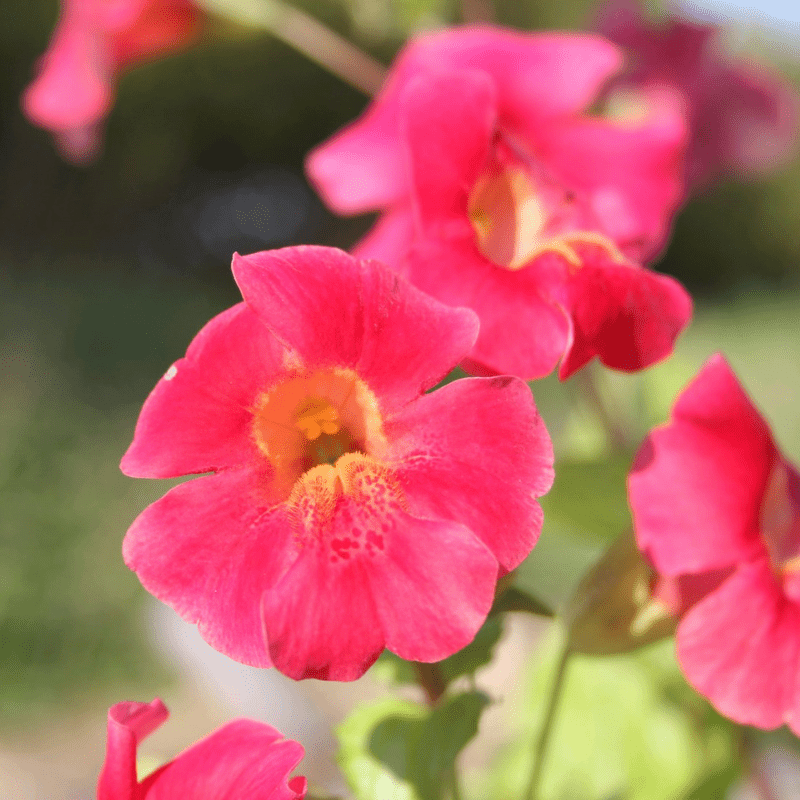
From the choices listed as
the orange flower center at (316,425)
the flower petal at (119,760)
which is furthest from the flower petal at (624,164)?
the flower petal at (119,760)

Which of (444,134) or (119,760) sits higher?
(444,134)

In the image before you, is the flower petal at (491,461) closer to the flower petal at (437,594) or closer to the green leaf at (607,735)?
the flower petal at (437,594)

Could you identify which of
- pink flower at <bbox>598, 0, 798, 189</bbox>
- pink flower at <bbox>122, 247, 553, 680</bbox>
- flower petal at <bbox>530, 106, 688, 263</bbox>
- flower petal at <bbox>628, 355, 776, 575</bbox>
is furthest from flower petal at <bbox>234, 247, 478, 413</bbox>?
pink flower at <bbox>598, 0, 798, 189</bbox>

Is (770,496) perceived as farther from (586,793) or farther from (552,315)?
(586,793)

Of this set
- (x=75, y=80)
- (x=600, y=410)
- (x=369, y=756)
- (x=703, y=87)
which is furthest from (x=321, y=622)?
(x=703, y=87)

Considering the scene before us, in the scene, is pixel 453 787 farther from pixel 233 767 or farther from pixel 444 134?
pixel 444 134

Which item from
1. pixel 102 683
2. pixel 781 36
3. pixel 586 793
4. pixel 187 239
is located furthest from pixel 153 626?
pixel 781 36
